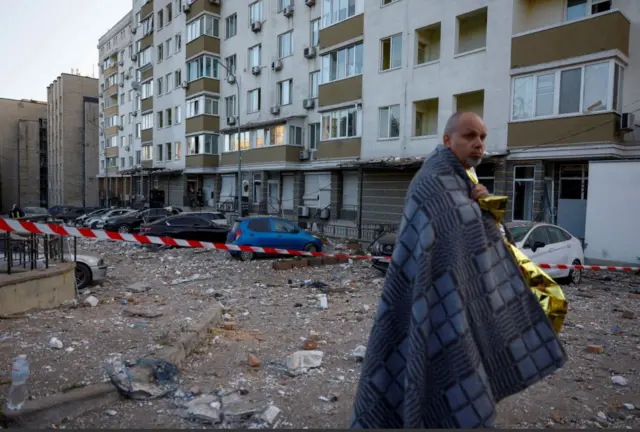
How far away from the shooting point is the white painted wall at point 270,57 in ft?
84.9

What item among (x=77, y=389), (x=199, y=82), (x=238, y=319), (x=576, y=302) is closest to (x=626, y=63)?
(x=576, y=302)

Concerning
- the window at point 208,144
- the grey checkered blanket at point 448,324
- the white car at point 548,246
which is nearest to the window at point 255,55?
the window at point 208,144

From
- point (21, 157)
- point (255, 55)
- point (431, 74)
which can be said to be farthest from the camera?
point (21, 157)

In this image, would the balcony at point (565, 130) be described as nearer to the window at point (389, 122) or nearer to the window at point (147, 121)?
the window at point (389, 122)

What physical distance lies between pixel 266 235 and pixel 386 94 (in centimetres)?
970

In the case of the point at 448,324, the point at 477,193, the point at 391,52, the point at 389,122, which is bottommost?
the point at 448,324

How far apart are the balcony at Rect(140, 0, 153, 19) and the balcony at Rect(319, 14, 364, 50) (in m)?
26.4

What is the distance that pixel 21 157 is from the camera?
64.9m

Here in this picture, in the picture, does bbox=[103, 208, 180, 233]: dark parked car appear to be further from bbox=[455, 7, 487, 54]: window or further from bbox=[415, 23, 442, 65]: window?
bbox=[455, 7, 487, 54]: window

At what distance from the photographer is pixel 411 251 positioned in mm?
1983

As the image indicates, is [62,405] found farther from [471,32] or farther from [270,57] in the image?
[270,57]

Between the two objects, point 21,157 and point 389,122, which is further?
point 21,157

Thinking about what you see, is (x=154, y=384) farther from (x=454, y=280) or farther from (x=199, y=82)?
(x=199, y=82)

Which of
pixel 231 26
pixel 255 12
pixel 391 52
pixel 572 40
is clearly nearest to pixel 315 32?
pixel 255 12
